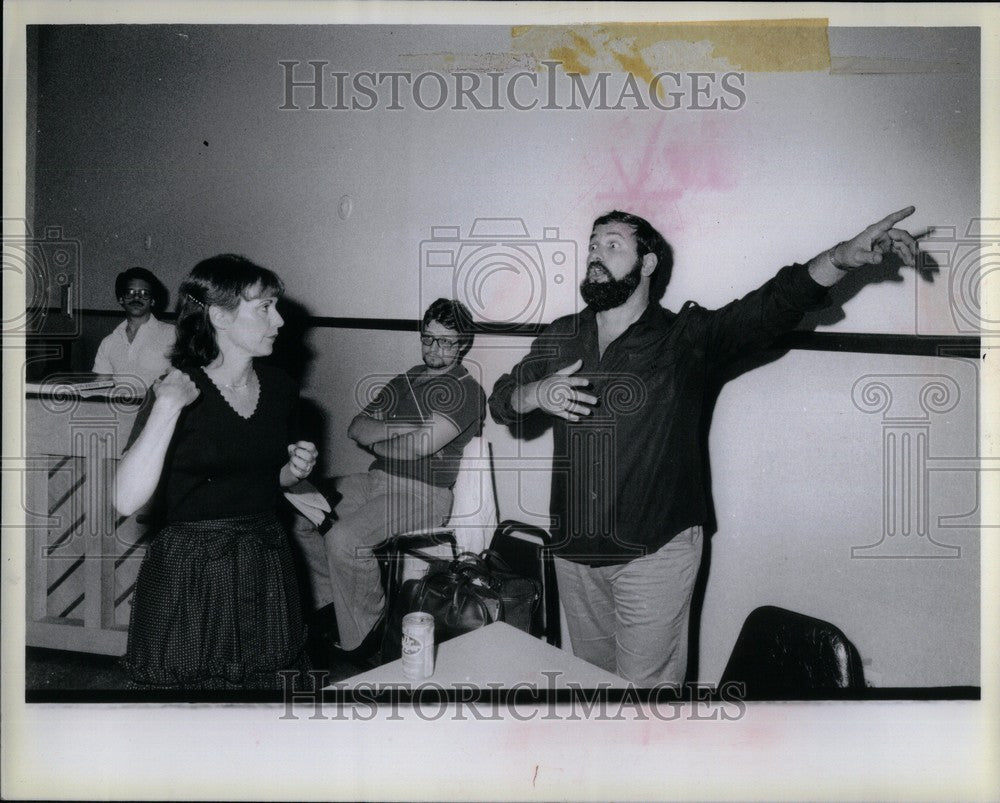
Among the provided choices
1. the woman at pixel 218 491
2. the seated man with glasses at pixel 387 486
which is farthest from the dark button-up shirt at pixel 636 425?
the woman at pixel 218 491

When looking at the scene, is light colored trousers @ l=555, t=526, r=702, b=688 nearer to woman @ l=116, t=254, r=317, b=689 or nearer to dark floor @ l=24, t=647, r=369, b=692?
dark floor @ l=24, t=647, r=369, b=692

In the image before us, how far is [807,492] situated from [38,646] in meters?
1.77

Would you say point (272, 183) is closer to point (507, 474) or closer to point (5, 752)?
point (507, 474)

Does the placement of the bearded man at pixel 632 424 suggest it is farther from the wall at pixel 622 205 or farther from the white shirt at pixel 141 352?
the white shirt at pixel 141 352

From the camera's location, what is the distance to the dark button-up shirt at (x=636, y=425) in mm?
1825

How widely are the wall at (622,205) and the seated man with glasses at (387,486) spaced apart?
0.05 m

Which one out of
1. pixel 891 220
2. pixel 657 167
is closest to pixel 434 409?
pixel 657 167

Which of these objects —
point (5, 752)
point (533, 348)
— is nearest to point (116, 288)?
point (533, 348)

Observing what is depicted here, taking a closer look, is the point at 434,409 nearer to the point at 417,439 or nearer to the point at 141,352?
the point at 417,439

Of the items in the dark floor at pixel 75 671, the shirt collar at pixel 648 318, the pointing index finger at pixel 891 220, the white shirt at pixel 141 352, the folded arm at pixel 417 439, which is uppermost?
the pointing index finger at pixel 891 220

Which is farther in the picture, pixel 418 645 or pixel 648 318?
pixel 648 318

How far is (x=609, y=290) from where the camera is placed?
71.8 inches

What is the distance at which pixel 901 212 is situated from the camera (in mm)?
1745

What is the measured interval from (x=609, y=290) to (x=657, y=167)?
295 millimetres
